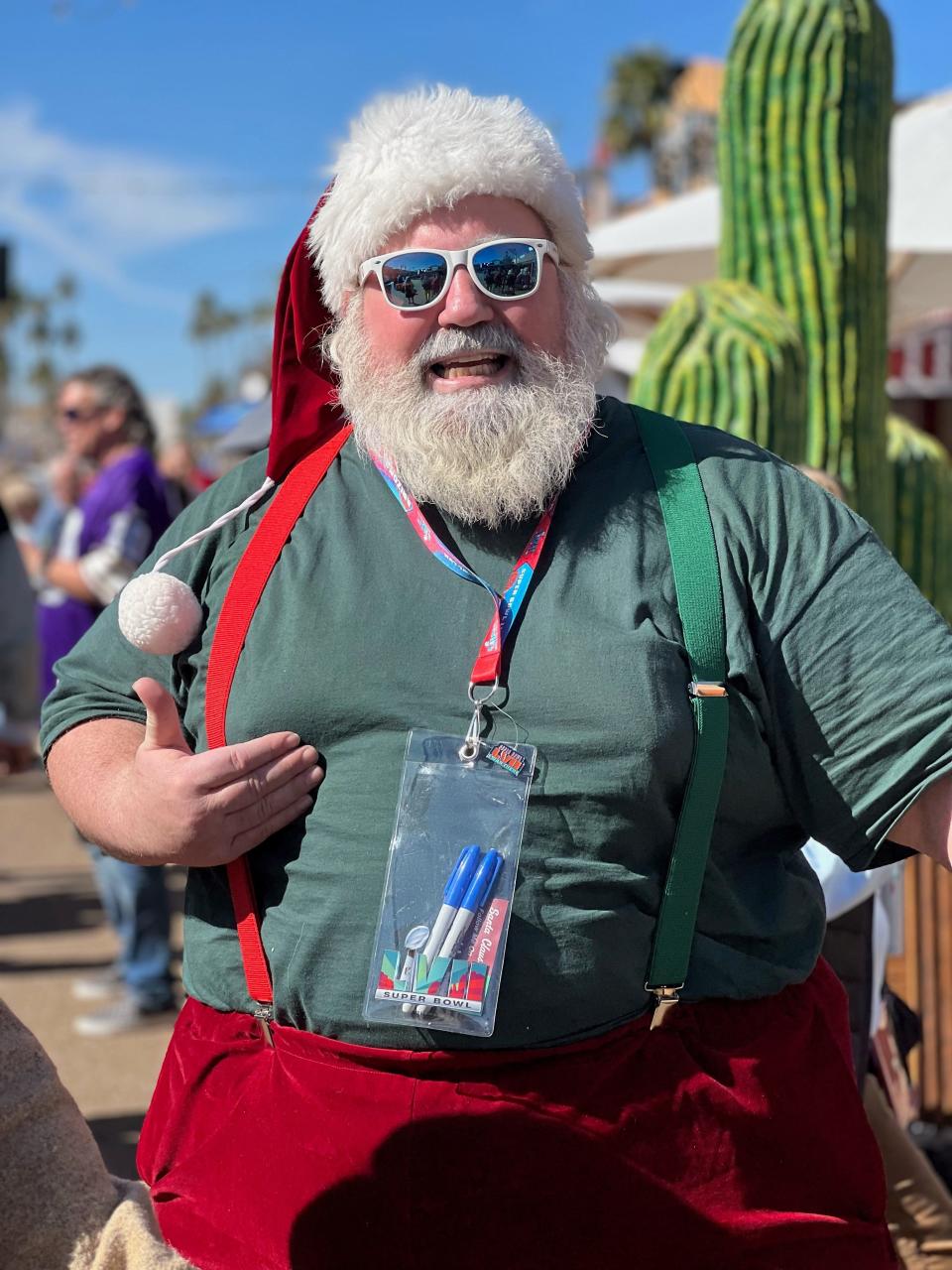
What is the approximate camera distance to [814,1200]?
1.78 m

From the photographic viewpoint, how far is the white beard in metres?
1.89

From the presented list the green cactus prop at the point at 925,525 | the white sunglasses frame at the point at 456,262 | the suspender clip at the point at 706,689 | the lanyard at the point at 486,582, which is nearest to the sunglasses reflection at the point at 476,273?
the white sunglasses frame at the point at 456,262

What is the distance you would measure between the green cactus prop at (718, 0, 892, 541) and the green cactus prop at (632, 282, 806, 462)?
314mm

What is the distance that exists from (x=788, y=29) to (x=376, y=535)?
3.68 m

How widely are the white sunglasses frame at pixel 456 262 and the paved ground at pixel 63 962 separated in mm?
2784

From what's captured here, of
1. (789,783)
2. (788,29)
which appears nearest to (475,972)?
(789,783)

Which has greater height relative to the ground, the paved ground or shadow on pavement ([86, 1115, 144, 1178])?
shadow on pavement ([86, 1115, 144, 1178])

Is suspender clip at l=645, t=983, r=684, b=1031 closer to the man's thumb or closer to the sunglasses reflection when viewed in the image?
the man's thumb

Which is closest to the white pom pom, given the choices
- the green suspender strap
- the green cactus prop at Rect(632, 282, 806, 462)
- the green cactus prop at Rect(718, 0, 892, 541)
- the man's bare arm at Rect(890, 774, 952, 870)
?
the green suspender strap

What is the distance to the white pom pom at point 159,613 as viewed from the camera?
186cm

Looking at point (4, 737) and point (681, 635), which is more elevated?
point (681, 635)

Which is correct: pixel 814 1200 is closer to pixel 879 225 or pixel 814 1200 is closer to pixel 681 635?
pixel 681 635

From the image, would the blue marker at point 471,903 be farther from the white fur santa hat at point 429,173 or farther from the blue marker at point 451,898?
the white fur santa hat at point 429,173

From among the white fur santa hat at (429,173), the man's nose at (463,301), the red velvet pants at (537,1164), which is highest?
the white fur santa hat at (429,173)
